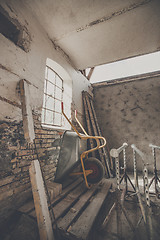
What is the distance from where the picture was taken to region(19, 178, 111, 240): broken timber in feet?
4.06

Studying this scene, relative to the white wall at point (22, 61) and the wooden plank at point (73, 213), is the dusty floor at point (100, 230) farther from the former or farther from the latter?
the white wall at point (22, 61)

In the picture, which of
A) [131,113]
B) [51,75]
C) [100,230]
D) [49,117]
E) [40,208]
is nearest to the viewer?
[40,208]

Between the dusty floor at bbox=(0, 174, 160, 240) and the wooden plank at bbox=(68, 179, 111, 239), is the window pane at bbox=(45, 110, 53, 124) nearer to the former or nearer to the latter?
the dusty floor at bbox=(0, 174, 160, 240)

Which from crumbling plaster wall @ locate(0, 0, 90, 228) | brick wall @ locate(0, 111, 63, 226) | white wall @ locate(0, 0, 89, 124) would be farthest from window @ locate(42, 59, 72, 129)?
brick wall @ locate(0, 111, 63, 226)

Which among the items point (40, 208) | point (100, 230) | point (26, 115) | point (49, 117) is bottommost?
point (100, 230)

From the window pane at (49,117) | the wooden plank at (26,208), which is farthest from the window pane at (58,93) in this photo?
the wooden plank at (26,208)

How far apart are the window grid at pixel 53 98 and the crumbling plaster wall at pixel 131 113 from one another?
234 centimetres

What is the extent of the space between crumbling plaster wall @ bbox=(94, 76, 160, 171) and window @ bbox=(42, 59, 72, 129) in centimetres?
203

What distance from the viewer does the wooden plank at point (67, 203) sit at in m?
1.51

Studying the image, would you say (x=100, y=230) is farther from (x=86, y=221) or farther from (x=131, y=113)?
(x=131, y=113)

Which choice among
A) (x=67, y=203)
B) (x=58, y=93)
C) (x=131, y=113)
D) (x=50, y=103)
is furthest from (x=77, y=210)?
(x=131, y=113)

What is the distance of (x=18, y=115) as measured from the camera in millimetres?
1785

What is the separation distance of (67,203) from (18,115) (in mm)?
1591

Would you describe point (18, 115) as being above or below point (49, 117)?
below
